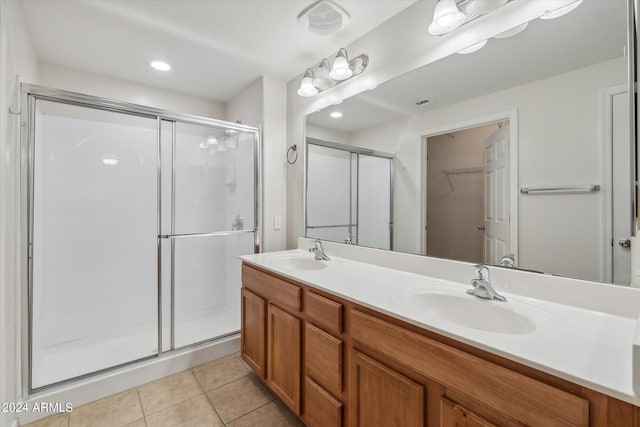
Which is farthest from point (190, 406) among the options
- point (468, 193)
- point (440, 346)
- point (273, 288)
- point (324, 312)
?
point (468, 193)

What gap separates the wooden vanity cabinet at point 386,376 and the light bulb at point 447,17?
53.1 inches

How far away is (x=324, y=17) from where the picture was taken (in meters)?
1.60

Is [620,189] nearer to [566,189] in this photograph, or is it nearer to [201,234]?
[566,189]

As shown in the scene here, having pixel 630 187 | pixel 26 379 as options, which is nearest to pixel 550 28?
pixel 630 187

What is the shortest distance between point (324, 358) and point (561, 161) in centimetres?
130

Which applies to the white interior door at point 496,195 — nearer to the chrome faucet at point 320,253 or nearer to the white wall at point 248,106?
the chrome faucet at point 320,253

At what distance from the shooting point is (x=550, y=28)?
3.62 ft

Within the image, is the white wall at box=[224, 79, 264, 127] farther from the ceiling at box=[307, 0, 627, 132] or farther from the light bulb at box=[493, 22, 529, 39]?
the light bulb at box=[493, 22, 529, 39]

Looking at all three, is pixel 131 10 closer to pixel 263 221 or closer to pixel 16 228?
pixel 16 228

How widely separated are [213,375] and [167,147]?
1.83m

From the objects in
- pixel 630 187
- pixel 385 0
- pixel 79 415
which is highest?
pixel 385 0

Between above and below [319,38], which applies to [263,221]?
below

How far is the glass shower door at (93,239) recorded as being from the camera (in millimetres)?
2127

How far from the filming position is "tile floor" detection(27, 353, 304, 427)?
1.55 metres
